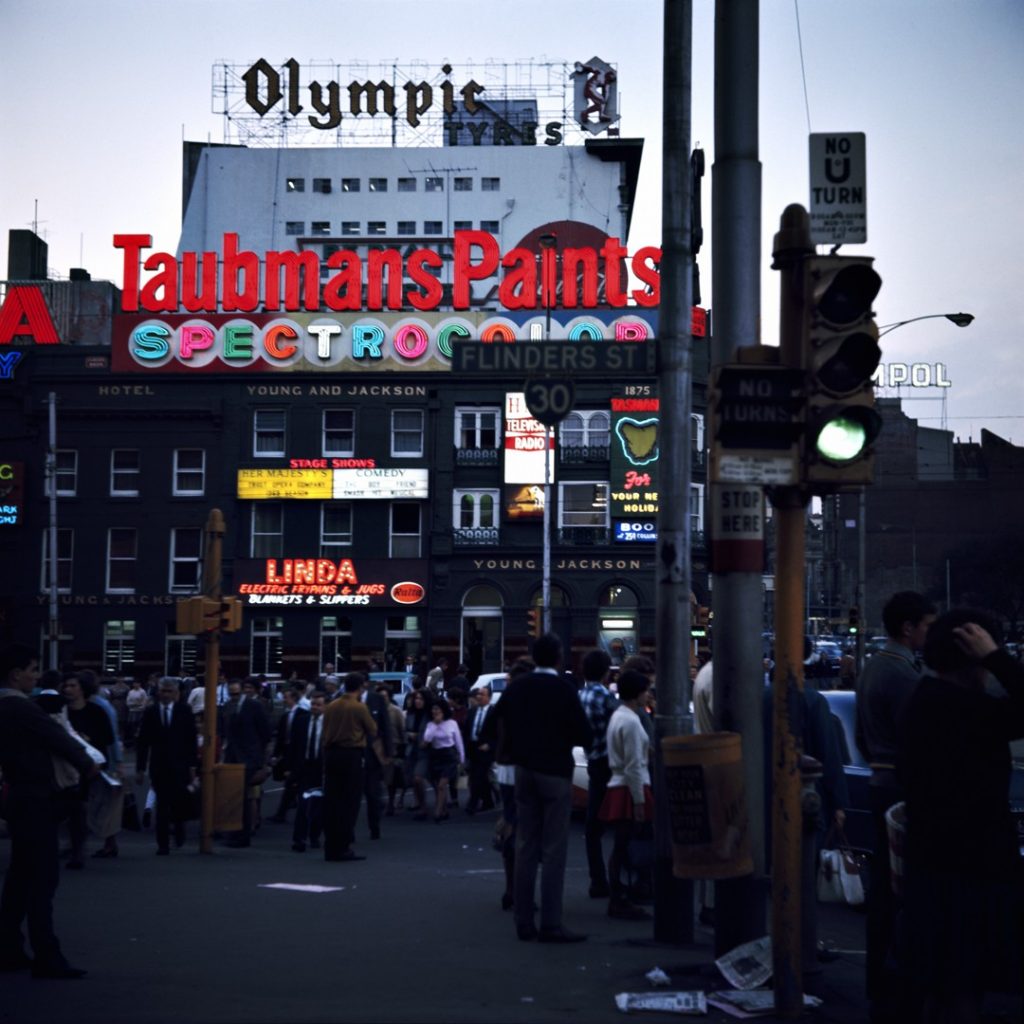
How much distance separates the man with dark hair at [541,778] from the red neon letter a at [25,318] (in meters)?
47.3

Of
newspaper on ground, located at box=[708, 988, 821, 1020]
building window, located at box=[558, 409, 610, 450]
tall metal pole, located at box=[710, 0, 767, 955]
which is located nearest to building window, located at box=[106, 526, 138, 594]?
building window, located at box=[558, 409, 610, 450]

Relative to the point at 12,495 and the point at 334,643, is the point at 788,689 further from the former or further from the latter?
the point at 12,495

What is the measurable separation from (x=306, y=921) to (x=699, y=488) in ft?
138

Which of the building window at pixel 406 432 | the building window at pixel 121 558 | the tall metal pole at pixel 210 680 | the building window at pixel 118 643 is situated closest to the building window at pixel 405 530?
the building window at pixel 406 432

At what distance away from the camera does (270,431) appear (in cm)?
5147

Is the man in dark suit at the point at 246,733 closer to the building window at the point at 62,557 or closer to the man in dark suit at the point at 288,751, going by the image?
the man in dark suit at the point at 288,751

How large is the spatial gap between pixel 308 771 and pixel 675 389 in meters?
8.61

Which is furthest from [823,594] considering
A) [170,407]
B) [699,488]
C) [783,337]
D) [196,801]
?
[783,337]

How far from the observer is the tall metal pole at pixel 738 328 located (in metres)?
8.02

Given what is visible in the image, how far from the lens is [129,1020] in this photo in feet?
24.1

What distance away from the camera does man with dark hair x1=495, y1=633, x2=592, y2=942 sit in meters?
9.84

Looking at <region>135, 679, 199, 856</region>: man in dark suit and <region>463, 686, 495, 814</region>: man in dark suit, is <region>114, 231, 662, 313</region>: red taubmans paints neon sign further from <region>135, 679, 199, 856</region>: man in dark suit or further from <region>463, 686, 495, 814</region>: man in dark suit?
<region>135, 679, 199, 856</region>: man in dark suit

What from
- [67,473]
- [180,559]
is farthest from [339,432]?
[67,473]

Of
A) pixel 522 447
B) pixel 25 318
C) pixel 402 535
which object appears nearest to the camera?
pixel 522 447
